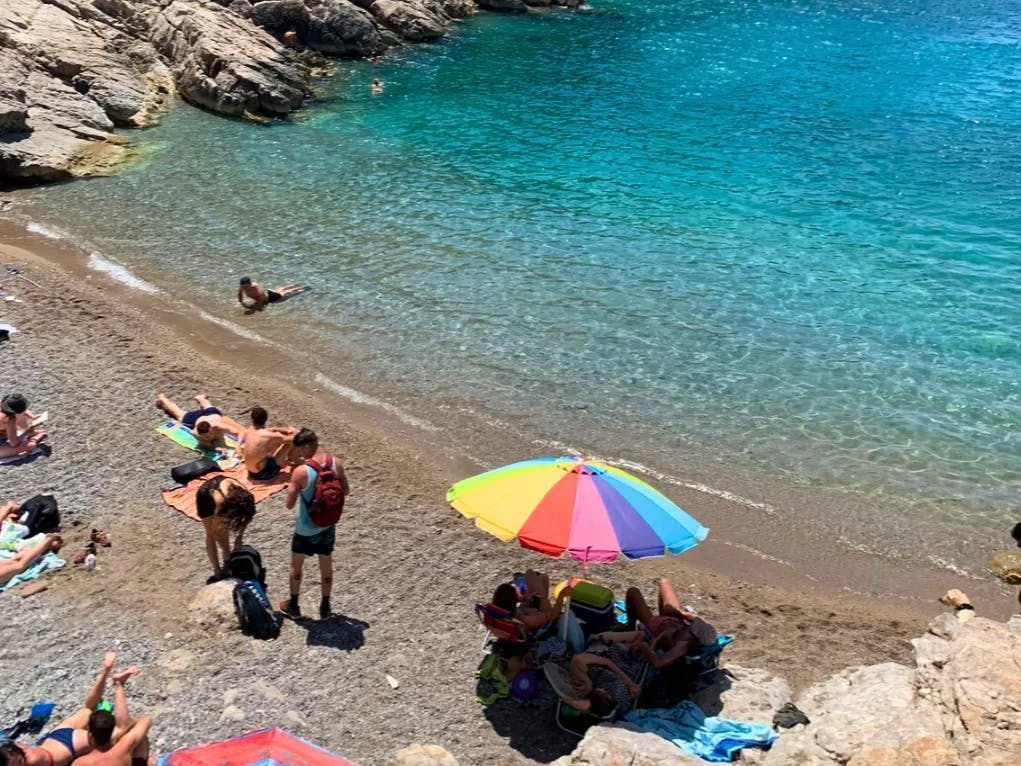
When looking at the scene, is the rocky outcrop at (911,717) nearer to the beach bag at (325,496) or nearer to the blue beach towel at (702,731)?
the blue beach towel at (702,731)

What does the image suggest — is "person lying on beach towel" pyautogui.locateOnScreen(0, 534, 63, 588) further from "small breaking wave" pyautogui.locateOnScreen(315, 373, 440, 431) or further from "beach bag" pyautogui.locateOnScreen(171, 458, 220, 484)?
"small breaking wave" pyautogui.locateOnScreen(315, 373, 440, 431)

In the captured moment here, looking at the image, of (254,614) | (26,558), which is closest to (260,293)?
(26,558)

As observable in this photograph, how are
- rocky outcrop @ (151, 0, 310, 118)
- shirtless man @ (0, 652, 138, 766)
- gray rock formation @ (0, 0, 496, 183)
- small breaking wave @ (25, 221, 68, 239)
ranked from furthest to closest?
rocky outcrop @ (151, 0, 310, 118)
gray rock formation @ (0, 0, 496, 183)
small breaking wave @ (25, 221, 68, 239)
shirtless man @ (0, 652, 138, 766)

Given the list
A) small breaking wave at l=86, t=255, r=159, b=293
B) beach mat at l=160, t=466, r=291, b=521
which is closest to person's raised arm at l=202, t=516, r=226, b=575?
→ beach mat at l=160, t=466, r=291, b=521

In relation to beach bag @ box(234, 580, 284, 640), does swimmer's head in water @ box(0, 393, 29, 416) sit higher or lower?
higher

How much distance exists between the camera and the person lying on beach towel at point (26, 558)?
9.76 metres

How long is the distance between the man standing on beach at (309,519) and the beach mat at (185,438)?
3666 mm

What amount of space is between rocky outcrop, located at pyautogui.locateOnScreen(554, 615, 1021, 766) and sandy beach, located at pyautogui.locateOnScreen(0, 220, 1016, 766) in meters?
1.23

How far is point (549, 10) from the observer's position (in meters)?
52.3

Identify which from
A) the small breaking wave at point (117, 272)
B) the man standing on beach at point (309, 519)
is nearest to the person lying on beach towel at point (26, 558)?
the man standing on beach at point (309, 519)

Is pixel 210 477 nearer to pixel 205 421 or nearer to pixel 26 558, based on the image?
pixel 205 421

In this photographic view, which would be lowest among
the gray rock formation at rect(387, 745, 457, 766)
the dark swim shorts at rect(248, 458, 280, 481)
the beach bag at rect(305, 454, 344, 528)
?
the dark swim shorts at rect(248, 458, 280, 481)

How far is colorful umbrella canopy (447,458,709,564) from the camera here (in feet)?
26.6

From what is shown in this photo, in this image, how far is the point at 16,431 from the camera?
1212 centimetres
